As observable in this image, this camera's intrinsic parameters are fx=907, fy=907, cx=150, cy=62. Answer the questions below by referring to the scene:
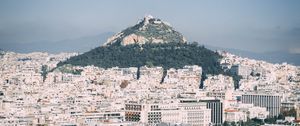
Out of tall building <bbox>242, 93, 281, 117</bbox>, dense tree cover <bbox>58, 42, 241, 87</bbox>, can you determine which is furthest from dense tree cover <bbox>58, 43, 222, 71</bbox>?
tall building <bbox>242, 93, 281, 117</bbox>

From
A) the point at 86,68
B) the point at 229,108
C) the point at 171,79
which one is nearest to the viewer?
the point at 229,108

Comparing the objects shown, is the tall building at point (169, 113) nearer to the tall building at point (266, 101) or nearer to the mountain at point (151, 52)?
the tall building at point (266, 101)

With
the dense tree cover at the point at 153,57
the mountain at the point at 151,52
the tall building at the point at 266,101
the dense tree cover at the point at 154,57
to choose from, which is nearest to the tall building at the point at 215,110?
the tall building at the point at 266,101

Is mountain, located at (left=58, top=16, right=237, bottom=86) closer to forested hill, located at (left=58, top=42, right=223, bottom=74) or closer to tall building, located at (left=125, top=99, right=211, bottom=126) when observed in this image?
forested hill, located at (left=58, top=42, right=223, bottom=74)

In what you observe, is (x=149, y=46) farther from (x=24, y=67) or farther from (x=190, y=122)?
(x=190, y=122)

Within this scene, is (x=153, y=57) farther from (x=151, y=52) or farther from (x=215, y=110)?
(x=215, y=110)

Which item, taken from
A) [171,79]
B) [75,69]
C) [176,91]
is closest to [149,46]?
[75,69]
